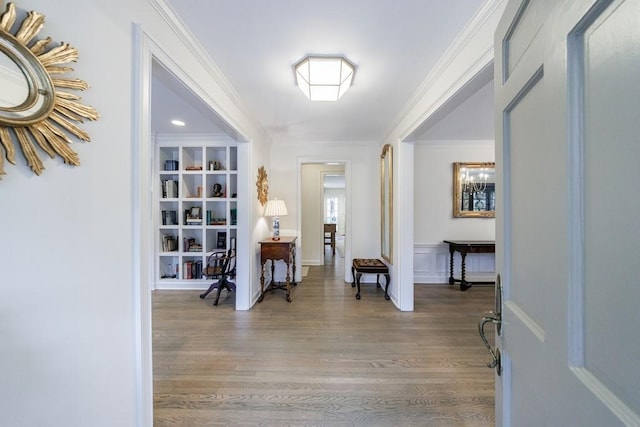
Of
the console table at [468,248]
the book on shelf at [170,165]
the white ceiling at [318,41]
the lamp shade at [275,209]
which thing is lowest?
the console table at [468,248]

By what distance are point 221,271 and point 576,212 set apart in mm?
3718

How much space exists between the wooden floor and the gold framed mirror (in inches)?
61.3

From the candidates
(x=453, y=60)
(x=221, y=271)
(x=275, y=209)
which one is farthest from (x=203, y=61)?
(x=221, y=271)

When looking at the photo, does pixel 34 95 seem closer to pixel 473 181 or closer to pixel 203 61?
pixel 203 61

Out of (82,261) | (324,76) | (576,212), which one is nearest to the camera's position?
(576,212)

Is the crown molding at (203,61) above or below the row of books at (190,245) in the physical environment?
above

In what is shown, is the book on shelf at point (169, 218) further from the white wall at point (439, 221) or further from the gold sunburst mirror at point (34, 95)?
the white wall at point (439, 221)

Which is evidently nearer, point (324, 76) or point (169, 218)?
point (324, 76)

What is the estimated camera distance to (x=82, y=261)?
39.4 inches

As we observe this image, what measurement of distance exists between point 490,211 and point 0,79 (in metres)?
5.29

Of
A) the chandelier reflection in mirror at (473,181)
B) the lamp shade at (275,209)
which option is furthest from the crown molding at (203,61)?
the chandelier reflection in mirror at (473,181)

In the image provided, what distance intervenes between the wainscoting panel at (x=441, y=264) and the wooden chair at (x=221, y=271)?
3.04 m

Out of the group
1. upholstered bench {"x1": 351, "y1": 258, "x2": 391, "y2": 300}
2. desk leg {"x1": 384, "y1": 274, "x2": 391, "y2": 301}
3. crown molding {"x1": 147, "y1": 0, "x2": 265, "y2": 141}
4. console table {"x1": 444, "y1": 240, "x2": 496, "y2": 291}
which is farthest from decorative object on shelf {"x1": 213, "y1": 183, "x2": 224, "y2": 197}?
console table {"x1": 444, "y1": 240, "x2": 496, "y2": 291}

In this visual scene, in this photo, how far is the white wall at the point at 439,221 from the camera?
455cm
